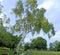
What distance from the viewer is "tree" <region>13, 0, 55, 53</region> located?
40.7 meters

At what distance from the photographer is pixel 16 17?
42156 millimetres

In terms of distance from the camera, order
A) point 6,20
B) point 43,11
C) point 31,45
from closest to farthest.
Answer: point 6,20 < point 43,11 < point 31,45

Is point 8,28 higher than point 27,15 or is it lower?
lower

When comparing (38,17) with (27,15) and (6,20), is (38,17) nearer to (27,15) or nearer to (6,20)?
(27,15)

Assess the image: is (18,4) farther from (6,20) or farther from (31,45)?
(31,45)

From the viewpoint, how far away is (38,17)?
4062 cm

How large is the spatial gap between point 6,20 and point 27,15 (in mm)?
5613

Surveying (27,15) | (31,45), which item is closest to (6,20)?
(27,15)

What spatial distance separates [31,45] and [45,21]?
50725 millimetres

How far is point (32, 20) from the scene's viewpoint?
4084 cm

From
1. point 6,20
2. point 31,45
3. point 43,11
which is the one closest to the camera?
point 6,20

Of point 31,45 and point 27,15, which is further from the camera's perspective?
point 31,45

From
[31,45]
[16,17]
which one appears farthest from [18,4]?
[31,45]

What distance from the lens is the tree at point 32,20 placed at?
40.7 metres
